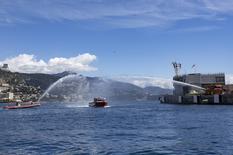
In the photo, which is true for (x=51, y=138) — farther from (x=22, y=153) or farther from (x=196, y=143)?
(x=196, y=143)

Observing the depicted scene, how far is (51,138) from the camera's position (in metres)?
52.4

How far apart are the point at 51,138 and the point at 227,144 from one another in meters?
22.1

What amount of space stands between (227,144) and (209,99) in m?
140

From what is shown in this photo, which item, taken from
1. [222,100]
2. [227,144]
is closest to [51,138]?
[227,144]

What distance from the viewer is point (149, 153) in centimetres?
3878

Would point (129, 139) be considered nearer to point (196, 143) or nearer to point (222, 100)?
point (196, 143)

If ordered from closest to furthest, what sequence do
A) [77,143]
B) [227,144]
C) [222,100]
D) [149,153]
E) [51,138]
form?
[149,153] < [227,144] < [77,143] < [51,138] < [222,100]

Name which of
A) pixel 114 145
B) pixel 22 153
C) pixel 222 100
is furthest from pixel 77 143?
pixel 222 100

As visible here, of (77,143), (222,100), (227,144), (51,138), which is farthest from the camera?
(222,100)

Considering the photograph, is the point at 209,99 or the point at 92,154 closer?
the point at 92,154

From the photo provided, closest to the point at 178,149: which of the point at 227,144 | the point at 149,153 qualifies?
the point at 149,153

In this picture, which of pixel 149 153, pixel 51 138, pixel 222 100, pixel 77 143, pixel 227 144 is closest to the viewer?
pixel 149 153

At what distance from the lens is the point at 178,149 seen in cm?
4062

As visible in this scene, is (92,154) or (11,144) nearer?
(92,154)
